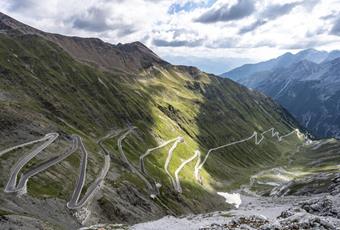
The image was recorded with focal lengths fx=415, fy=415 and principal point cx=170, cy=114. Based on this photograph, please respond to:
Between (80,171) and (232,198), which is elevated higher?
(80,171)

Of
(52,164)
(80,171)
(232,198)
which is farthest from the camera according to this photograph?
(232,198)

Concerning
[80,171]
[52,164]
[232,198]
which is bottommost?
[232,198]

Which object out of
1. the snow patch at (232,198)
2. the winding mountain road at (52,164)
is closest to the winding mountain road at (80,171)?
the winding mountain road at (52,164)

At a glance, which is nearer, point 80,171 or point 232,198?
point 80,171

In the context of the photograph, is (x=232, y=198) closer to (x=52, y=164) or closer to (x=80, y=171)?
(x=80, y=171)

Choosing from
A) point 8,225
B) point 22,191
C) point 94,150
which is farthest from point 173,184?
point 8,225

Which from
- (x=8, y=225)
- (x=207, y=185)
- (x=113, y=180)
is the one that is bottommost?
(x=207, y=185)

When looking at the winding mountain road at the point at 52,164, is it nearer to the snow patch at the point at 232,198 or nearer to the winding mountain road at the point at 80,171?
the winding mountain road at the point at 80,171

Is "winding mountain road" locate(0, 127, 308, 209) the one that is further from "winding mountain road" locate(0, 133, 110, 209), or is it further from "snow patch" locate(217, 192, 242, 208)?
"snow patch" locate(217, 192, 242, 208)

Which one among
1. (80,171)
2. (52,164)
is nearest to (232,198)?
(80,171)

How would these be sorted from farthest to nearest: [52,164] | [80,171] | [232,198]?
[232,198], [80,171], [52,164]

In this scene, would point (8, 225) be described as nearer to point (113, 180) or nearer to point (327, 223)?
point (327, 223)
